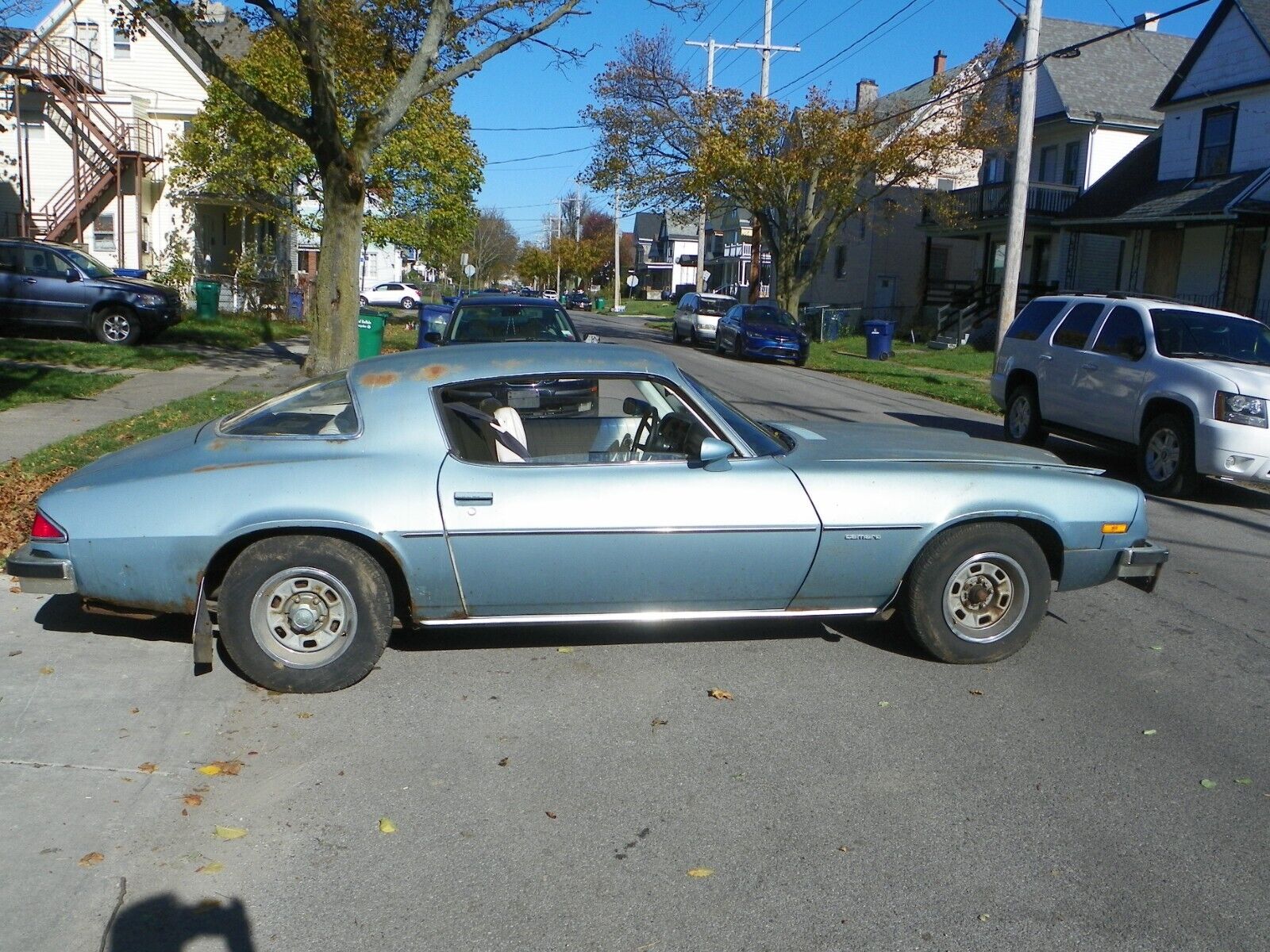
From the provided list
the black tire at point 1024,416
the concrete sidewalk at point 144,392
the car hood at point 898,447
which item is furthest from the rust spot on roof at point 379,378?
the black tire at point 1024,416

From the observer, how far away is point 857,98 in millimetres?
48406

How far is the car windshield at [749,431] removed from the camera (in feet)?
18.4

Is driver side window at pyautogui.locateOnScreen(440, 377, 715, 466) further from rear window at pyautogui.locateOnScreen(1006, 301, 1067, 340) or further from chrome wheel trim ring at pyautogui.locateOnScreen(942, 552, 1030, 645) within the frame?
rear window at pyautogui.locateOnScreen(1006, 301, 1067, 340)

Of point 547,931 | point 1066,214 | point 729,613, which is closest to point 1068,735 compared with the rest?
point 729,613

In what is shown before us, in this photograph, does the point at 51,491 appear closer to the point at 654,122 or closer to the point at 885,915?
the point at 885,915

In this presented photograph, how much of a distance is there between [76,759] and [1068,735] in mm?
3997

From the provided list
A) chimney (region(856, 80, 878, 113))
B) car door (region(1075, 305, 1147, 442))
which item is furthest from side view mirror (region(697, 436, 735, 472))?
A: chimney (region(856, 80, 878, 113))

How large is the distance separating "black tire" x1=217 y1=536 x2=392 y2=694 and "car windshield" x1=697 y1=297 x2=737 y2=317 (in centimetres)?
3067

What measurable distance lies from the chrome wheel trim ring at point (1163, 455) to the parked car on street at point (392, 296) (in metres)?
45.2

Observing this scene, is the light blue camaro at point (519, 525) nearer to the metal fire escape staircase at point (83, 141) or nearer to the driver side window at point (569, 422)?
the driver side window at point (569, 422)

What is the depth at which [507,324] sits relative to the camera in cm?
1400

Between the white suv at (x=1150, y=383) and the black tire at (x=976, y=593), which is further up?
the white suv at (x=1150, y=383)

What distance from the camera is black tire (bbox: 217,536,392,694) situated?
5.09 metres

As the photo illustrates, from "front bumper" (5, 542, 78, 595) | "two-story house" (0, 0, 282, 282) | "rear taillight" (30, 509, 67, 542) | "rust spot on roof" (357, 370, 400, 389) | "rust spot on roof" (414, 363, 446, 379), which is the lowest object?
"front bumper" (5, 542, 78, 595)
